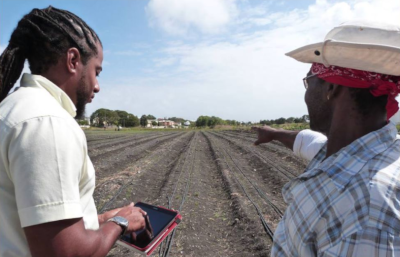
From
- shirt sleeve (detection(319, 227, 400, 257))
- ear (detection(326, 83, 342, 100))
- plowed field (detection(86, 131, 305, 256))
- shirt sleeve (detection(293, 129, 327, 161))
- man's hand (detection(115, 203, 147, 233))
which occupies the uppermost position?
ear (detection(326, 83, 342, 100))

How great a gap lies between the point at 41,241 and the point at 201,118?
115m

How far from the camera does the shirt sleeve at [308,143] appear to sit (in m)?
2.20

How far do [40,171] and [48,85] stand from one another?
43cm

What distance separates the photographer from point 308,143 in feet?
7.55

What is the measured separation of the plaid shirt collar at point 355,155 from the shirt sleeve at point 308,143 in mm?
906

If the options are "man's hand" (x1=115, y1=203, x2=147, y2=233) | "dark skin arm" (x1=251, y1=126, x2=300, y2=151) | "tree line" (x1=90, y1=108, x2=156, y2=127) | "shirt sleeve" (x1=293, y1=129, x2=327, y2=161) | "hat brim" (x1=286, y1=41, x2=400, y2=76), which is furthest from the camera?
"tree line" (x1=90, y1=108, x2=156, y2=127)

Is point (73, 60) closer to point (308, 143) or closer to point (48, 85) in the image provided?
point (48, 85)

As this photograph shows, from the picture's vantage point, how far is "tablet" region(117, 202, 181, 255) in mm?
1746

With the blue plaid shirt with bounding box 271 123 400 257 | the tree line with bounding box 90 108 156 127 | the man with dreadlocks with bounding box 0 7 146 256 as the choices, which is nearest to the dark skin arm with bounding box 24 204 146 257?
the man with dreadlocks with bounding box 0 7 146 256

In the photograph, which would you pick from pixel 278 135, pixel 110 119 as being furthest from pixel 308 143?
pixel 110 119

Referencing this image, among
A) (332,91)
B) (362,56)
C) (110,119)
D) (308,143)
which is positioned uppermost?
(110,119)

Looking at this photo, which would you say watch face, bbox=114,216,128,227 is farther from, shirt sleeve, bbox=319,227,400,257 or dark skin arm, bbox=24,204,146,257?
shirt sleeve, bbox=319,227,400,257

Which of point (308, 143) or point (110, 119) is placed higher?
point (110, 119)

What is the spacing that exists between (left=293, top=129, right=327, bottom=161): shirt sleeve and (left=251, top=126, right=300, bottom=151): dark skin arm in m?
0.13
